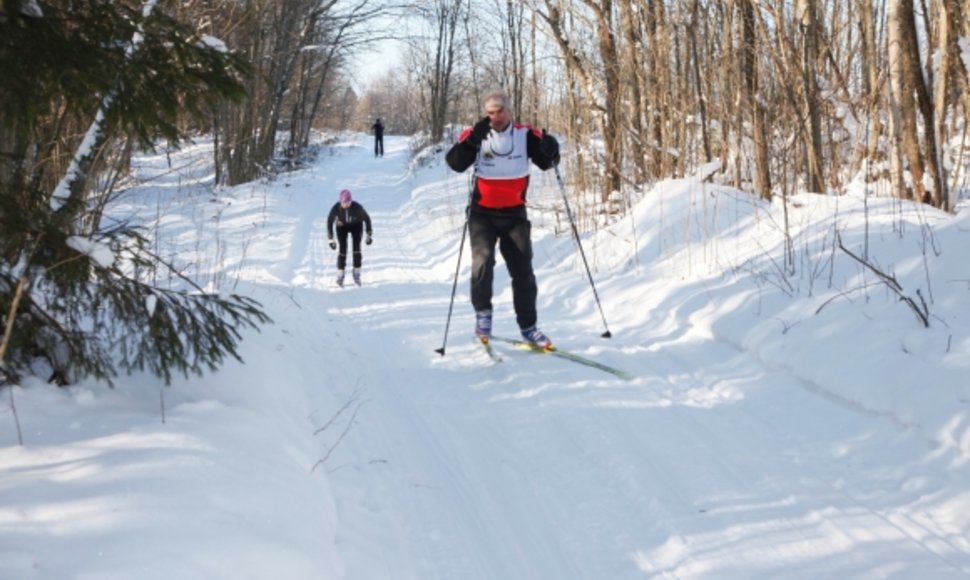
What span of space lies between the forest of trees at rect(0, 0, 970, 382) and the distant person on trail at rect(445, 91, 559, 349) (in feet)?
5.99

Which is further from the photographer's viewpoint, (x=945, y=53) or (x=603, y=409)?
(x=945, y=53)

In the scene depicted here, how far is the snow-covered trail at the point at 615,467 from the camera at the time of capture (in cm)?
309

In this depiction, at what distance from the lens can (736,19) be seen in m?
9.56

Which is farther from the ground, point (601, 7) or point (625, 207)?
point (601, 7)

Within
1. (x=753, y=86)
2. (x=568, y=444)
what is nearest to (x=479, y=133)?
(x=568, y=444)

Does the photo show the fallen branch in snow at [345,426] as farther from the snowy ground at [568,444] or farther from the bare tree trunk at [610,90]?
the bare tree trunk at [610,90]

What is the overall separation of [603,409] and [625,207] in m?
7.61

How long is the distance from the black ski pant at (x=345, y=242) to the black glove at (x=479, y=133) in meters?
4.91

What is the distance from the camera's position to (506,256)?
643 centimetres

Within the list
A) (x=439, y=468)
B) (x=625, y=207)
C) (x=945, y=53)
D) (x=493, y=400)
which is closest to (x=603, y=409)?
(x=493, y=400)

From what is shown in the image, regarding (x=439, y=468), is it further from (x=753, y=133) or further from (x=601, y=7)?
(x=601, y=7)

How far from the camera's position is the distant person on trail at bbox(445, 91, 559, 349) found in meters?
6.19

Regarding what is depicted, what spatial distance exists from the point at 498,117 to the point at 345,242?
5321 millimetres

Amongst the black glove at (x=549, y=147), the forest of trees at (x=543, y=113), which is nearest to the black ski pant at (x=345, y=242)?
the forest of trees at (x=543, y=113)
